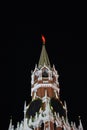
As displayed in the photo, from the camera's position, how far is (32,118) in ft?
191

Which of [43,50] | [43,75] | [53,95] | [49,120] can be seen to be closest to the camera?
[49,120]

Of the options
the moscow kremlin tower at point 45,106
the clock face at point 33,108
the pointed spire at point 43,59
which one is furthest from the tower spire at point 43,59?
the clock face at point 33,108

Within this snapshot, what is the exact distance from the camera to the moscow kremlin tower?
5663cm

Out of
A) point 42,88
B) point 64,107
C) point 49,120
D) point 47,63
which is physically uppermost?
point 47,63

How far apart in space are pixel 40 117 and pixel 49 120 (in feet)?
6.06

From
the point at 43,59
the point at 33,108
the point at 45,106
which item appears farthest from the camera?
the point at 43,59

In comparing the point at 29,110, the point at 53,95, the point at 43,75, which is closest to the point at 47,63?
the point at 43,75

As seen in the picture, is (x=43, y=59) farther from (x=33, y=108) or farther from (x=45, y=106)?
(x=45, y=106)

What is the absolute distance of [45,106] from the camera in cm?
5897

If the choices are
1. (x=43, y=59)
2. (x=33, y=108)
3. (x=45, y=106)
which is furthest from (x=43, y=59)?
(x=45, y=106)

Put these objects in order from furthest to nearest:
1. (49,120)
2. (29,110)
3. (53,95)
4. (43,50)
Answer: (43,50) → (53,95) → (29,110) → (49,120)

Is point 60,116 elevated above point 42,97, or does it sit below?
below

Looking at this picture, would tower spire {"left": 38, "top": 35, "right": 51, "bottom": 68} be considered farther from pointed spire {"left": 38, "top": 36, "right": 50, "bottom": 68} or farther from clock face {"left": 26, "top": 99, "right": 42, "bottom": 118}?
clock face {"left": 26, "top": 99, "right": 42, "bottom": 118}

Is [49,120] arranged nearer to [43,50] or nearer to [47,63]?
[47,63]
